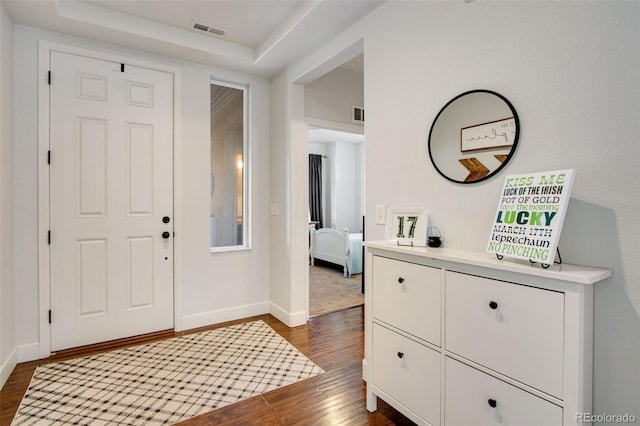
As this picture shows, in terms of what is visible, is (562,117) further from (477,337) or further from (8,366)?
(8,366)

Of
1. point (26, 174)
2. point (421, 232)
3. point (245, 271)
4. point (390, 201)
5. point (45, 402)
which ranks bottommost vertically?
point (45, 402)

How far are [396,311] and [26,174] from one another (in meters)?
2.94

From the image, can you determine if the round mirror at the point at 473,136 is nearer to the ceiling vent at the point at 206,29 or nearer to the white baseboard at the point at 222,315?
the ceiling vent at the point at 206,29

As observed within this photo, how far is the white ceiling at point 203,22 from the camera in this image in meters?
2.30

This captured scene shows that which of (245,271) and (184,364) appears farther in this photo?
(245,271)

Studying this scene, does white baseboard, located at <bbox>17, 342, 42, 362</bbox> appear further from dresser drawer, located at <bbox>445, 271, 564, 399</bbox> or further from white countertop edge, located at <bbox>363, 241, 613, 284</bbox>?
dresser drawer, located at <bbox>445, 271, 564, 399</bbox>

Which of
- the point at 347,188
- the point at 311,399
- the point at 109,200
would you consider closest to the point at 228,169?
the point at 109,200

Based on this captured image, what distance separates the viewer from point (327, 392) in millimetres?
2072

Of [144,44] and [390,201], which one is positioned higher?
[144,44]

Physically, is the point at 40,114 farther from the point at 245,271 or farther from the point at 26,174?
the point at 245,271

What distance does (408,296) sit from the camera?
5.33 ft

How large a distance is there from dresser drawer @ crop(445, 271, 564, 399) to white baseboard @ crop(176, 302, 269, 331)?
2458 mm

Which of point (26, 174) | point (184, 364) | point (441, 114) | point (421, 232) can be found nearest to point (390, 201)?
point (421, 232)

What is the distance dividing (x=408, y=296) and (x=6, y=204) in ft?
9.22
